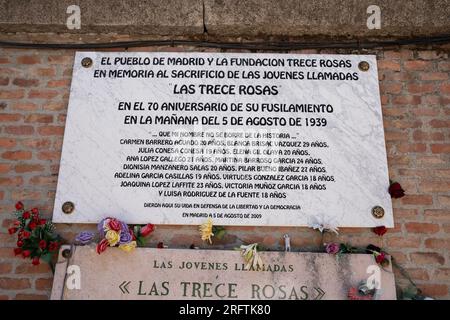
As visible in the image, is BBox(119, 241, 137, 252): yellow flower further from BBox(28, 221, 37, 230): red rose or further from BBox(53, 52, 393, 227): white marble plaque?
BBox(28, 221, 37, 230): red rose

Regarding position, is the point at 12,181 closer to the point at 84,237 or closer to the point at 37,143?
the point at 37,143

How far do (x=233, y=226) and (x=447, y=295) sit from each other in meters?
1.59

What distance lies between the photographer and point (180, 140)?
3.20 meters

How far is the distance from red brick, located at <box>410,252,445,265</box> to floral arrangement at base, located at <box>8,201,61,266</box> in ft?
8.51

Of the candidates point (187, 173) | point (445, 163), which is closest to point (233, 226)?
point (187, 173)

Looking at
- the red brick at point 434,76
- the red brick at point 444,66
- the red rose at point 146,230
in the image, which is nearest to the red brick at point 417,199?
the red brick at point 434,76

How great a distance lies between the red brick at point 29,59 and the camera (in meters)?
3.54

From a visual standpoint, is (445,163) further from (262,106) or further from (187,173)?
(187,173)

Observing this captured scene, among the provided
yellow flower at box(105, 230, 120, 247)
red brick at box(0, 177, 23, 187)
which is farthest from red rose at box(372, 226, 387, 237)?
red brick at box(0, 177, 23, 187)

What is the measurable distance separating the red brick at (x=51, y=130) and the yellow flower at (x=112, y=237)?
1.00 meters

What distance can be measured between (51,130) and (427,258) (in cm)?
306
